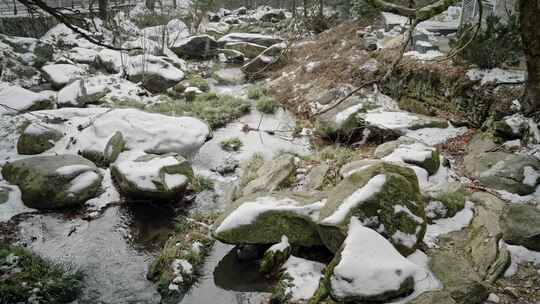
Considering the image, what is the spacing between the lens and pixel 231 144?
9.23m

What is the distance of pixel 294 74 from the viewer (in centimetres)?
1323

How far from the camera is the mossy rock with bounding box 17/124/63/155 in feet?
26.4

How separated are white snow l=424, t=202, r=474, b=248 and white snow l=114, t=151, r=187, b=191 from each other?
166 inches

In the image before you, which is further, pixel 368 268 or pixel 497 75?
pixel 497 75

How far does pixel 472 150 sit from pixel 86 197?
23.0ft

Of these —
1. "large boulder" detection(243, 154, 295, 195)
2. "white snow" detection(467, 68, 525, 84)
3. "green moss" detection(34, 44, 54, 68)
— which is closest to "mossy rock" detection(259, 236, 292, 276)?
"large boulder" detection(243, 154, 295, 195)

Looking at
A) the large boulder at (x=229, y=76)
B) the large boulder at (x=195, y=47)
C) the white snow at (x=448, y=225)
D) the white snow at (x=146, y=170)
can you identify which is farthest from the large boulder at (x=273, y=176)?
the large boulder at (x=195, y=47)

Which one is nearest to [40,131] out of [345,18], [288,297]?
[288,297]

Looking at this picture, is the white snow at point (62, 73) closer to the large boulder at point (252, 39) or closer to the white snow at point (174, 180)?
the large boulder at point (252, 39)

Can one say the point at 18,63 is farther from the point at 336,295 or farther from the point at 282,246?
the point at 336,295

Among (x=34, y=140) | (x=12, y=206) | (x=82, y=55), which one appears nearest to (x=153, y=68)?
(x=82, y=55)

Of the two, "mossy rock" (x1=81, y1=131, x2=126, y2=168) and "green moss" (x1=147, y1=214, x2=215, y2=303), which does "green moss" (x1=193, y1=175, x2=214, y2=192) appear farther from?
"mossy rock" (x1=81, y1=131, x2=126, y2=168)

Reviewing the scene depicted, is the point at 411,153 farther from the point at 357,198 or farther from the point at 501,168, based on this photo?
the point at 357,198

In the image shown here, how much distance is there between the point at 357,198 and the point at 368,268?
3.14 feet
